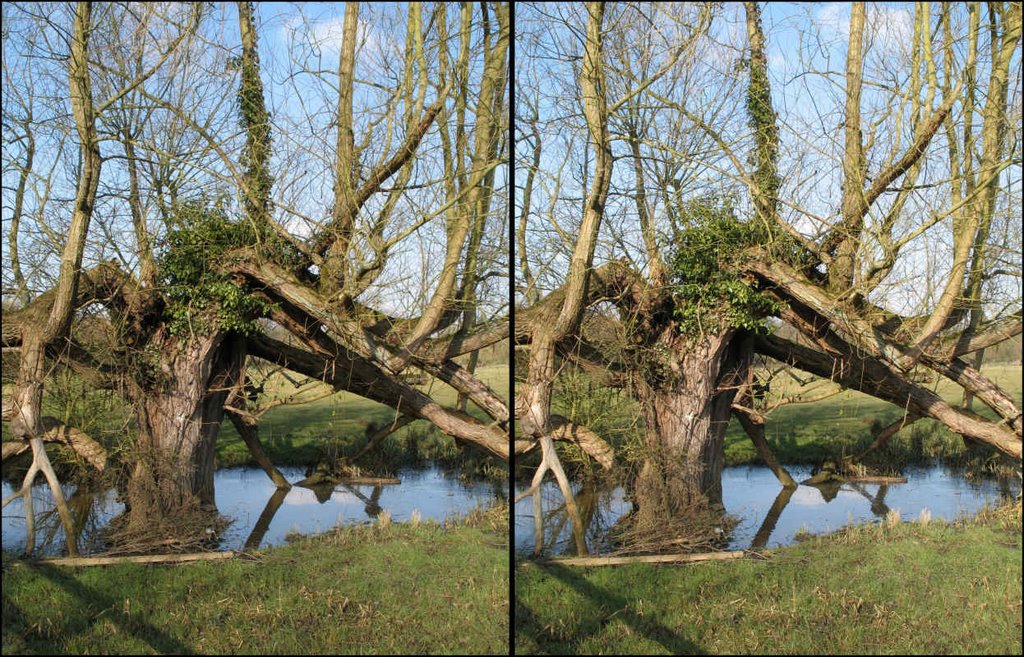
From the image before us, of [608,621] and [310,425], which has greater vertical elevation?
[310,425]

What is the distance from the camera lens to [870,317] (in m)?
5.18

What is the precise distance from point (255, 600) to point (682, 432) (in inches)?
87.0

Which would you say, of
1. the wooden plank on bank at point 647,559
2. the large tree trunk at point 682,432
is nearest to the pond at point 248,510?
the wooden plank on bank at point 647,559

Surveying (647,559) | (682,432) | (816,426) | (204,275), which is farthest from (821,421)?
(204,275)

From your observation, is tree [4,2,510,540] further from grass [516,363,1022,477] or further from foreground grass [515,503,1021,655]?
foreground grass [515,503,1021,655]

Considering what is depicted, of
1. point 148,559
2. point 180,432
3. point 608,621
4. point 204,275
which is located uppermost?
point 204,275

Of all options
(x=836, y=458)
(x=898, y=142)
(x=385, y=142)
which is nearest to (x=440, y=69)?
(x=385, y=142)

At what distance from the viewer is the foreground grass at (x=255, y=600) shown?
5.20 m

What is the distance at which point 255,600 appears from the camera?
5.22 metres

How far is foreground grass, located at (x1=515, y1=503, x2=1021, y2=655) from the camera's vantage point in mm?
5199

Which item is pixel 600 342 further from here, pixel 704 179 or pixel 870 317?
pixel 870 317

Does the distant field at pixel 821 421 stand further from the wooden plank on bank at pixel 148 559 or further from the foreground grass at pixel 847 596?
the wooden plank on bank at pixel 148 559

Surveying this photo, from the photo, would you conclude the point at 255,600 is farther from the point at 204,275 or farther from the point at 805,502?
the point at 805,502

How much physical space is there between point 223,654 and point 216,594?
11.7 inches
